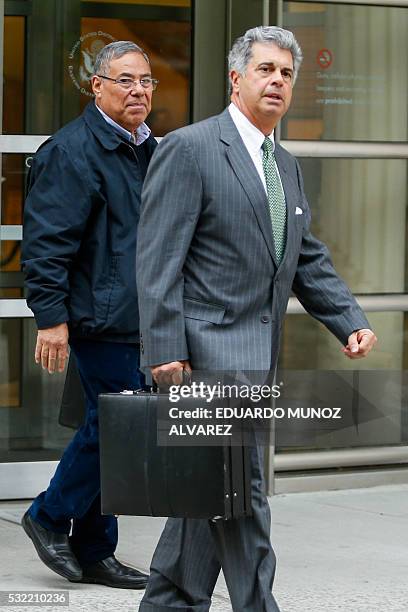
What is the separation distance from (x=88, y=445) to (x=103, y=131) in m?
1.14

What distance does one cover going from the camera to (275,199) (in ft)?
14.1

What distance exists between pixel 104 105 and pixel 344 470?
2.81m

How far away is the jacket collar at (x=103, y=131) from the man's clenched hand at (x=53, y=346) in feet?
2.22

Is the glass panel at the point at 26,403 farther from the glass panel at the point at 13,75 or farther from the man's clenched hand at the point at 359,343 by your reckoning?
the man's clenched hand at the point at 359,343

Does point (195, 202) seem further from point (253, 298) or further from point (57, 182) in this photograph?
point (57, 182)

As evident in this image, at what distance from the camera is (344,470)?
7230 mm

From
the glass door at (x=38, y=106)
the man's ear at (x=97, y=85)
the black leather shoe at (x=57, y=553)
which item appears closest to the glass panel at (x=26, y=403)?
the glass door at (x=38, y=106)

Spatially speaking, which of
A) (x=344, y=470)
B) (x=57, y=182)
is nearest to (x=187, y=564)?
(x=57, y=182)

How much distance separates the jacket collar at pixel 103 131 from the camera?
5.09m

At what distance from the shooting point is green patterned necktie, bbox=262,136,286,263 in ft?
14.0

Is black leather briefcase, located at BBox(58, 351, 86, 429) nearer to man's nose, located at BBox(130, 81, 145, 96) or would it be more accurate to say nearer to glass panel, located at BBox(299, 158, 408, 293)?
man's nose, located at BBox(130, 81, 145, 96)

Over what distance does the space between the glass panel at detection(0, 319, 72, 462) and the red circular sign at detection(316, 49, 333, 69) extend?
1970 millimetres

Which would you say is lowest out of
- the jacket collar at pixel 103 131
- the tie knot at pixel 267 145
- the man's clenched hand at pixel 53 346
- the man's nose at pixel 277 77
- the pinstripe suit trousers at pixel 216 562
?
the pinstripe suit trousers at pixel 216 562

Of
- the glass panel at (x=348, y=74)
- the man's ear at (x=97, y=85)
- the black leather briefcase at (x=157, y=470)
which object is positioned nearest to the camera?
the black leather briefcase at (x=157, y=470)
